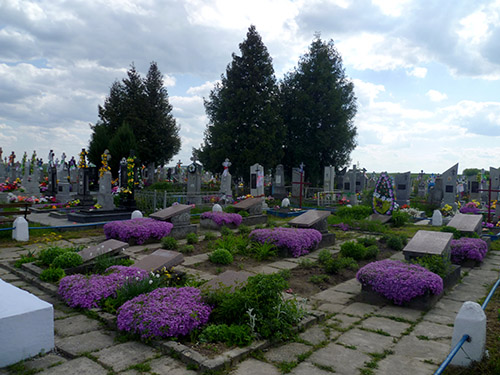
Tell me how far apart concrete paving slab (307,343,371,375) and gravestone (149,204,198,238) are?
319 inches

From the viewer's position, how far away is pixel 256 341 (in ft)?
14.6

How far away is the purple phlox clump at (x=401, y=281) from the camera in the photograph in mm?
5984

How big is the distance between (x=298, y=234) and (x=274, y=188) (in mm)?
15582

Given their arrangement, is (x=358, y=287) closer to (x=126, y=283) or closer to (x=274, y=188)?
(x=126, y=283)

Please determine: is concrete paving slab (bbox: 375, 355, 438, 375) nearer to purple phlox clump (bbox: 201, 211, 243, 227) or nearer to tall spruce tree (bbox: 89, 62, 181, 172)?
purple phlox clump (bbox: 201, 211, 243, 227)

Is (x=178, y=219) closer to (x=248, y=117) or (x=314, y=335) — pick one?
(x=314, y=335)

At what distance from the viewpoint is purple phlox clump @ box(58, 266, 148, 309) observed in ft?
18.4

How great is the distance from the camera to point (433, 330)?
5.18m

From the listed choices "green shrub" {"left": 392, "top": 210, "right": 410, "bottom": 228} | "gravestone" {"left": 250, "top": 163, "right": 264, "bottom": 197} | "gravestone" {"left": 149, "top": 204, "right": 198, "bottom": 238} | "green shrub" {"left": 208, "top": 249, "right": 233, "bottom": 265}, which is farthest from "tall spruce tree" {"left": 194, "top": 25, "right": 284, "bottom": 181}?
"green shrub" {"left": 208, "top": 249, "right": 233, "bottom": 265}

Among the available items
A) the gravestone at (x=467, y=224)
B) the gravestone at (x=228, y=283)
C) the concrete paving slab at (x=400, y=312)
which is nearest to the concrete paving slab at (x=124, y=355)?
the gravestone at (x=228, y=283)

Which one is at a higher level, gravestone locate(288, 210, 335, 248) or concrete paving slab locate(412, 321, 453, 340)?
gravestone locate(288, 210, 335, 248)

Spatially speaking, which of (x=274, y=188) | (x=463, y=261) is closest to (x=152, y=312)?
(x=463, y=261)

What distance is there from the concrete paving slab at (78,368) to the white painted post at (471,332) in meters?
3.70

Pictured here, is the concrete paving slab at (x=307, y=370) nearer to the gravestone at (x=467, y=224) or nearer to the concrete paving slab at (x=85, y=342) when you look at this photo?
the concrete paving slab at (x=85, y=342)
